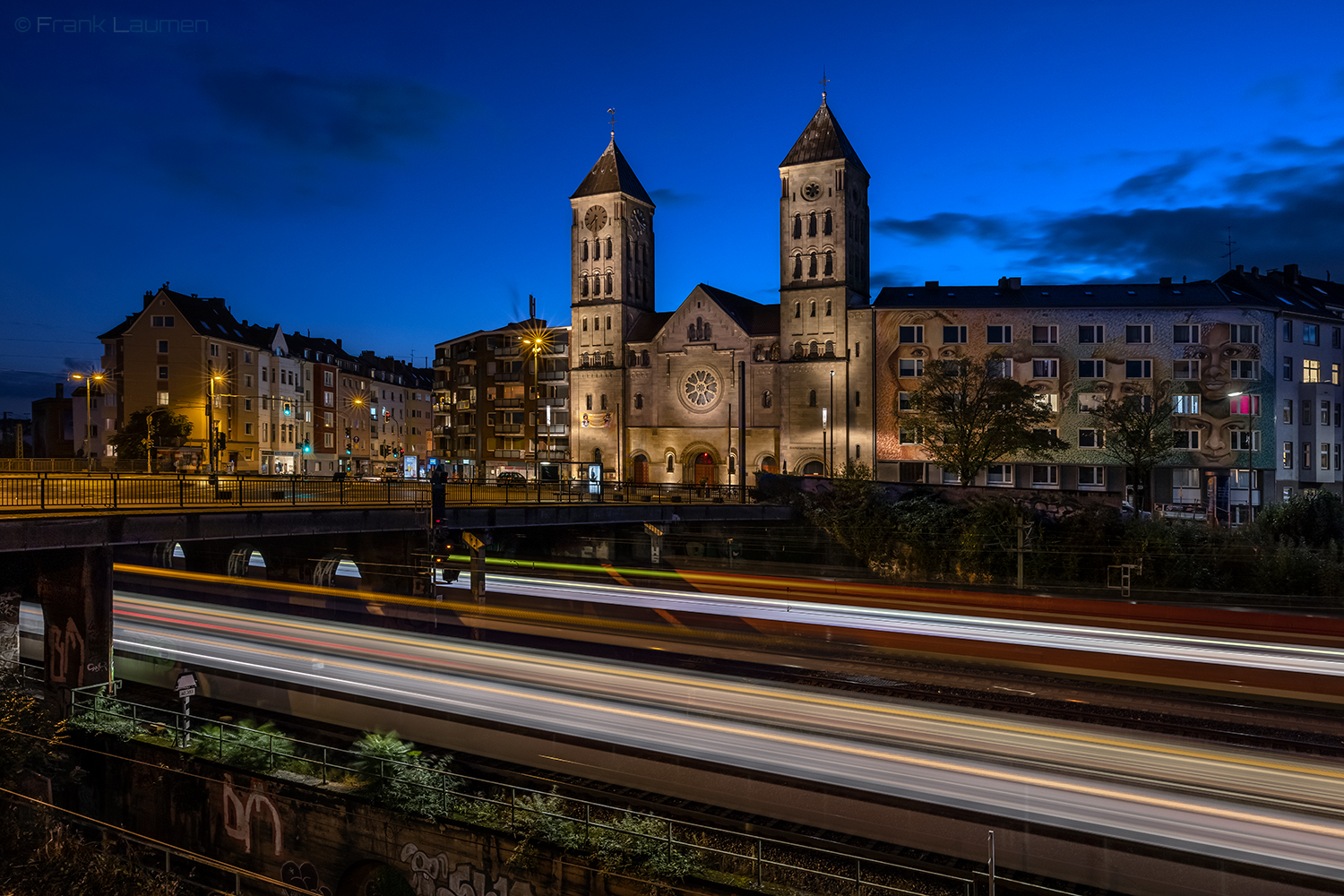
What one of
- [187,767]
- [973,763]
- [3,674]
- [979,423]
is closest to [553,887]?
[973,763]

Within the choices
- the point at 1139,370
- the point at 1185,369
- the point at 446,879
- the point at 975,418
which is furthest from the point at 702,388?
the point at 446,879

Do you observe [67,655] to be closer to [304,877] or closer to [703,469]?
[304,877]

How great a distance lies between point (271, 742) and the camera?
53.1ft

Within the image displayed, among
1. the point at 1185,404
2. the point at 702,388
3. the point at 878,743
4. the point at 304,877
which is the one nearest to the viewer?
the point at 878,743

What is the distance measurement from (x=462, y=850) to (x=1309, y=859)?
1114 centimetres

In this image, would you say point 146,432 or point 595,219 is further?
point 595,219

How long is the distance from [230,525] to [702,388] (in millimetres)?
49951

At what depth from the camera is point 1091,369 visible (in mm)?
60125

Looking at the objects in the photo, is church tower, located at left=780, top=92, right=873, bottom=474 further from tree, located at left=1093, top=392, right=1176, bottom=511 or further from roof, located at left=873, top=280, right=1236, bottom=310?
tree, located at left=1093, top=392, right=1176, bottom=511

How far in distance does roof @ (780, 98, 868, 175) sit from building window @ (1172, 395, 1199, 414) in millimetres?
29712

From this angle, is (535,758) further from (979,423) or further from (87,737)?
(979,423)

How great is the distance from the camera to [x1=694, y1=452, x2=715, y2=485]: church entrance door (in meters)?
71.0

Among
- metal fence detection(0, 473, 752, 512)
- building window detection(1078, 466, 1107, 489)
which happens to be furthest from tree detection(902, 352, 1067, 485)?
metal fence detection(0, 473, 752, 512)

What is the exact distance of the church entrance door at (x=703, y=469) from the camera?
71.0 metres
